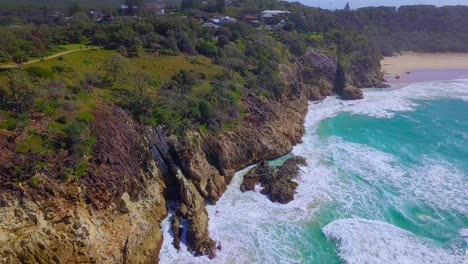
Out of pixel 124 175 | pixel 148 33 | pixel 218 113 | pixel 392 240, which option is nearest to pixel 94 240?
pixel 124 175

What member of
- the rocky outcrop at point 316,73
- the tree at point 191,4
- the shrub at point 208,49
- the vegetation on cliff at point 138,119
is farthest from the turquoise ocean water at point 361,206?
the tree at point 191,4

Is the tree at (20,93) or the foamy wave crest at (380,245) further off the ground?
the tree at (20,93)

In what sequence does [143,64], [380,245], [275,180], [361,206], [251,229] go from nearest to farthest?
[380,245]
[251,229]
[361,206]
[275,180]
[143,64]

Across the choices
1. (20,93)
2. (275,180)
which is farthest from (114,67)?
(275,180)

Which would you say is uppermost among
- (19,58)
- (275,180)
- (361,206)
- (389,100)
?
(19,58)

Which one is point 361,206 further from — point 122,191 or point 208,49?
point 208,49

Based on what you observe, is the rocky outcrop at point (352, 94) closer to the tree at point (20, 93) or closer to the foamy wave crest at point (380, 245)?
the foamy wave crest at point (380, 245)

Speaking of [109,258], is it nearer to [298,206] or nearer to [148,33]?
[298,206]
